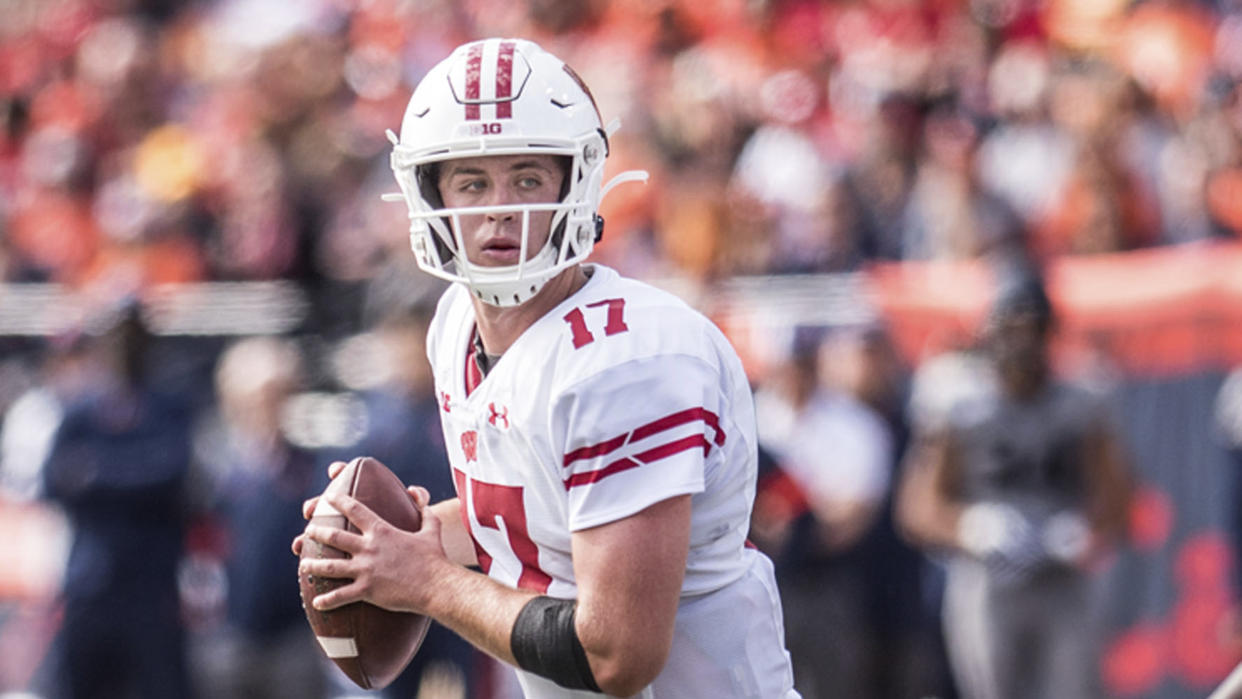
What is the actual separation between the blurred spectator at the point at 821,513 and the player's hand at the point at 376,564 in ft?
11.2

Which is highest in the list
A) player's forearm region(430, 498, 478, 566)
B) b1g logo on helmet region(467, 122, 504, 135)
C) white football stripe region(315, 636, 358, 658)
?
b1g logo on helmet region(467, 122, 504, 135)

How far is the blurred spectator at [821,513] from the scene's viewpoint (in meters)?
6.27

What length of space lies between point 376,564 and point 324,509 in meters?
0.17

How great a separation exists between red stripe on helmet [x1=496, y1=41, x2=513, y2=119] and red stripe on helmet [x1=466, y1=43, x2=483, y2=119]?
0.03 m

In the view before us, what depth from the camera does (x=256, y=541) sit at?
21.8ft

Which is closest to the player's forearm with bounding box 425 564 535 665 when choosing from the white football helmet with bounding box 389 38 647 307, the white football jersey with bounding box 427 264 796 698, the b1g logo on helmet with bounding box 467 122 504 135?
the white football jersey with bounding box 427 264 796 698

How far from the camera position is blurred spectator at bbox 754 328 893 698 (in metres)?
6.27

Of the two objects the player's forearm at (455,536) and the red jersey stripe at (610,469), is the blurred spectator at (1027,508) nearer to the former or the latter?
the player's forearm at (455,536)

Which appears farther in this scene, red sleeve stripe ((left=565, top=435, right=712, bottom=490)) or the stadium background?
the stadium background

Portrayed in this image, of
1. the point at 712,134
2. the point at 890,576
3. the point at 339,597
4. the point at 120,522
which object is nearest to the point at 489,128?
the point at 339,597

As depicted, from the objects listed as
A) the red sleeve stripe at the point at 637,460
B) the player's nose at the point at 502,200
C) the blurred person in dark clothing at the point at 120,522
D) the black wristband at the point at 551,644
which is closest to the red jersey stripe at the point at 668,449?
the red sleeve stripe at the point at 637,460

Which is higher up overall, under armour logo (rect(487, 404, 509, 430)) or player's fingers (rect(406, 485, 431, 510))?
under armour logo (rect(487, 404, 509, 430))

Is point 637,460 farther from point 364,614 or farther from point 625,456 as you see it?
point 364,614

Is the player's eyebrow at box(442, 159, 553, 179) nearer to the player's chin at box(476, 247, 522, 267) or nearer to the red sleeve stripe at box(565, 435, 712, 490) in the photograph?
the player's chin at box(476, 247, 522, 267)
